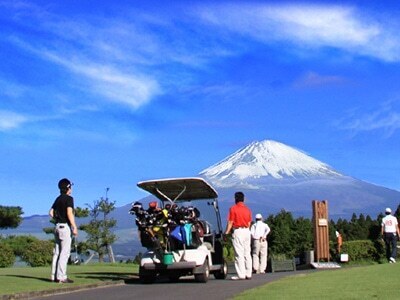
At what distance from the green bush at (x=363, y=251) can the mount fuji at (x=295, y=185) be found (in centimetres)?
11381

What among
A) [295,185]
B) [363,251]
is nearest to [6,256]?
[363,251]

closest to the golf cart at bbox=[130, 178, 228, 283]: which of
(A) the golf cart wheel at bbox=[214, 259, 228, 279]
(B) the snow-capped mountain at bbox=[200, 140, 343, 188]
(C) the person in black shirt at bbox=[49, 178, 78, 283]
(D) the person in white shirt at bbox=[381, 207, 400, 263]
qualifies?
(A) the golf cart wheel at bbox=[214, 259, 228, 279]

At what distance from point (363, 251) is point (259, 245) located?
789cm

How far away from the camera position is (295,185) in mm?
184125

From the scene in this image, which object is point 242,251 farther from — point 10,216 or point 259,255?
point 10,216

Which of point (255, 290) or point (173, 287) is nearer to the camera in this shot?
point (255, 290)

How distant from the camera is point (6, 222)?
104 ft

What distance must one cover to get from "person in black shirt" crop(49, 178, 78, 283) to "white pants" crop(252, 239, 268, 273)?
875 centimetres

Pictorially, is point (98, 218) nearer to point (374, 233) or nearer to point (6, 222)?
point (6, 222)

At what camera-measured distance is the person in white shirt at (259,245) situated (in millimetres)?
23531

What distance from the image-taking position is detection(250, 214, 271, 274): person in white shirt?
23.5 metres

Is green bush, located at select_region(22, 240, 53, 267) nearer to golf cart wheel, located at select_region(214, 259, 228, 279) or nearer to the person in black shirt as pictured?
golf cart wheel, located at select_region(214, 259, 228, 279)

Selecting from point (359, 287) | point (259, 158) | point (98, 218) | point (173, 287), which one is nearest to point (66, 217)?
point (173, 287)

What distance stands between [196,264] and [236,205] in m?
2.27
